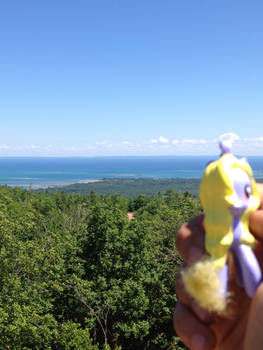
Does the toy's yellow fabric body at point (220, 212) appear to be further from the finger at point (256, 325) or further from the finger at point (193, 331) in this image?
the finger at point (193, 331)

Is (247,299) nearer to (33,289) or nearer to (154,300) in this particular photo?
(33,289)

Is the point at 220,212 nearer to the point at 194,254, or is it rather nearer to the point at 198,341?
the point at 194,254

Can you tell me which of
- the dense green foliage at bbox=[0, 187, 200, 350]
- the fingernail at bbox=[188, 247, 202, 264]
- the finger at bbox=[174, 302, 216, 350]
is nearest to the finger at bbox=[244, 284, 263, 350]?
the finger at bbox=[174, 302, 216, 350]

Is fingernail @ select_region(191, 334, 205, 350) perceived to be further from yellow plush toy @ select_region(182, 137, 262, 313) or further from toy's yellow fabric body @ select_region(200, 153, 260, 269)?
toy's yellow fabric body @ select_region(200, 153, 260, 269)

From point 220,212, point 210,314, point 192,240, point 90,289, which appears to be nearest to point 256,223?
point 220,212

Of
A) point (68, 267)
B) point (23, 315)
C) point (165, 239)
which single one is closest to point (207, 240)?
point (23, 315)

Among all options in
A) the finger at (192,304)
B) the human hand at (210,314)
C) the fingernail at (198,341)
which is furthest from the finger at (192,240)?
the fingernail at (198,341)
